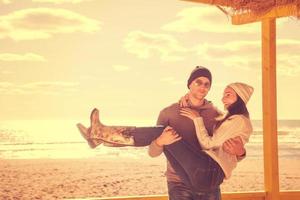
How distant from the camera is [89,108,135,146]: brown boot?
10.4 ft

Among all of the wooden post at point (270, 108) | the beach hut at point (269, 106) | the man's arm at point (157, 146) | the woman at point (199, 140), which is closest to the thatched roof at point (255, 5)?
the beach hut at point (269, 106)

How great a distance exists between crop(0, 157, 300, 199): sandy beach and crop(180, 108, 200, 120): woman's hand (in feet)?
16.9

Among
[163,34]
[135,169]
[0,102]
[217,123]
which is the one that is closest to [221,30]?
[163,34]

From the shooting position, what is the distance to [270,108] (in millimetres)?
3449

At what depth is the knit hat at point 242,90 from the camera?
3309 millimetres

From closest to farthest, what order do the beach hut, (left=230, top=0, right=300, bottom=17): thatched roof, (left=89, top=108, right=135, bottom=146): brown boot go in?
(left=230, top=0, right=300, bottom=17): thatched roof → (left=89, top=108, right=135, bottom=146): brown boot → the beach hut

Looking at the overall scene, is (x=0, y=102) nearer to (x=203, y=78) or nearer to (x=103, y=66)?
(x=103, y=66)

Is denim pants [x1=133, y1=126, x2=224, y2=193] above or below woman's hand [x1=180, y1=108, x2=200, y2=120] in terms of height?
below

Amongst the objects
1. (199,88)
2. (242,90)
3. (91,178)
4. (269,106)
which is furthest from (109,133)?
(91,178)

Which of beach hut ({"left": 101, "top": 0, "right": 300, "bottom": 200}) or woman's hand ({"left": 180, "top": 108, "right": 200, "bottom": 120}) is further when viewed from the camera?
beach hut ({"left": 101, "top": 0, "right": 300, "bottom": 200})

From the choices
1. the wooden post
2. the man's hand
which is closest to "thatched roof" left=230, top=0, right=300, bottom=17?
the wooden post

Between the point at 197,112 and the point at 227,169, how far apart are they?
1.64ft

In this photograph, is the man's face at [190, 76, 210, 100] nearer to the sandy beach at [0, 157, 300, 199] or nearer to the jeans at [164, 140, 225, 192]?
the jeans at [164, 140, 225, 192]

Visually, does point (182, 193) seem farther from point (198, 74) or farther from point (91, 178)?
point (91, 178)
